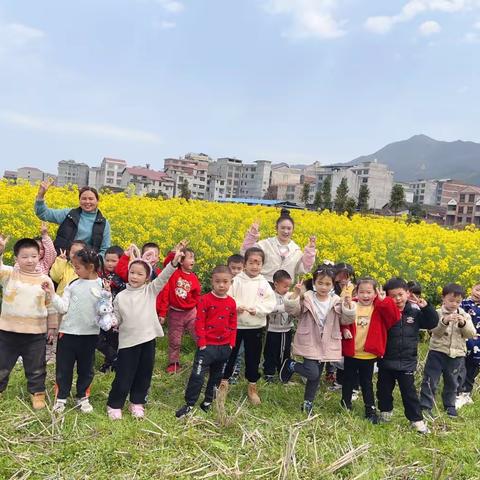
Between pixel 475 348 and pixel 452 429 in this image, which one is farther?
pixel 475 348

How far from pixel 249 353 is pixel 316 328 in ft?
2.30

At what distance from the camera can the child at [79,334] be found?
3914 mm

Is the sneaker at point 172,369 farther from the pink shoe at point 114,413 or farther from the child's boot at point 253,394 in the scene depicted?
the pink shoe at point 114,413

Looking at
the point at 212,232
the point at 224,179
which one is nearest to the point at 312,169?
the point at 224,179

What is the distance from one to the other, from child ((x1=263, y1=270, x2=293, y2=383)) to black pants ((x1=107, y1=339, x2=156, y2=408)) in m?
1.40

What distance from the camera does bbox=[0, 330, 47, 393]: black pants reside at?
3.95 m

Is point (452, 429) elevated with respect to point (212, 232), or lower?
lower

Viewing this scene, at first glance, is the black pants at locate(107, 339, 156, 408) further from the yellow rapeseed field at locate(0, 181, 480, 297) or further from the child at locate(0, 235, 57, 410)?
the yellow rapeseed field at locate(0, 181, 480, 297)

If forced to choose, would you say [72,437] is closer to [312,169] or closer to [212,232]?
[212,232]

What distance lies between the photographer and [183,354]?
222 inches

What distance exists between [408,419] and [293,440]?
133 cm

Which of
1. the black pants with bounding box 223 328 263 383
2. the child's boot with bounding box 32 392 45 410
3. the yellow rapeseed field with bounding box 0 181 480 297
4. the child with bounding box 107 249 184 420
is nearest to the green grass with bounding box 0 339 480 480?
the child's boot with bounding box 32 392 45 410

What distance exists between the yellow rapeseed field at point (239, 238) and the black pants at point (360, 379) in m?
2.73

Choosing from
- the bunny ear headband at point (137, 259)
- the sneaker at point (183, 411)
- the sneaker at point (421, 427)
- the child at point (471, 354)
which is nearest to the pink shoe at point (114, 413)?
the sneaker at point (183, 411)
